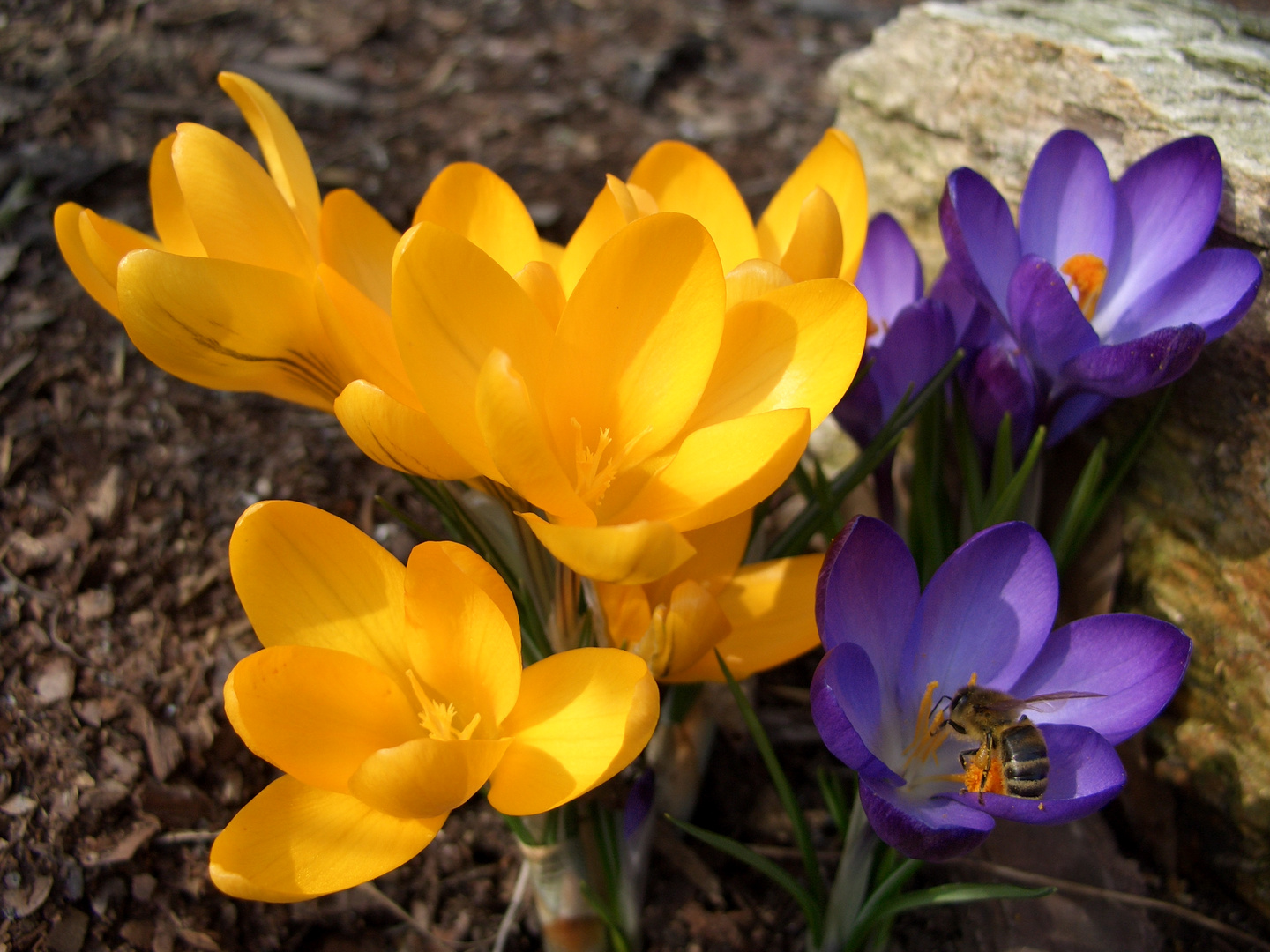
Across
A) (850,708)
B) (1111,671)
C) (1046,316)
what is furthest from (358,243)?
(1111,671)

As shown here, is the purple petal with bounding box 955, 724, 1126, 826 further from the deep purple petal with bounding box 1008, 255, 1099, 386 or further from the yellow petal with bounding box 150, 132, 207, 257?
the yellow petal with bounding box 150, 132, 207, 257

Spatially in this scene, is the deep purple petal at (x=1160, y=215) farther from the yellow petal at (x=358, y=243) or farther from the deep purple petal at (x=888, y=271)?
the yellow petal at (x=358, y=243)

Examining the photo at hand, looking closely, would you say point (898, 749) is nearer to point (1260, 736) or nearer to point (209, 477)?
point (1260, 736)

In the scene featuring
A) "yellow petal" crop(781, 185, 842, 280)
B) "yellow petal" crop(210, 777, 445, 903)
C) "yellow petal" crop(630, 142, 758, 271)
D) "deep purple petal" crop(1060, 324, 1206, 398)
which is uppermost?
"yellow petal" crop(781, 185, 842, 280)

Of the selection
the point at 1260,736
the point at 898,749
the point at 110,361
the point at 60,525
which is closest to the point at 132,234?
the point at 60,525

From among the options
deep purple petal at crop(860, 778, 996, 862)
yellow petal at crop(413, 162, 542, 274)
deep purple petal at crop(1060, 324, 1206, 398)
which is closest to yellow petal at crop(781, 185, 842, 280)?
yellow petal at crop(413, 162, 542, 274)

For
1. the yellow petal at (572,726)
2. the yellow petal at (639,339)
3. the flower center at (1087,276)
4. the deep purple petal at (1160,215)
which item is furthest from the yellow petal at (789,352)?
the deep purple petal at (1160,215)
